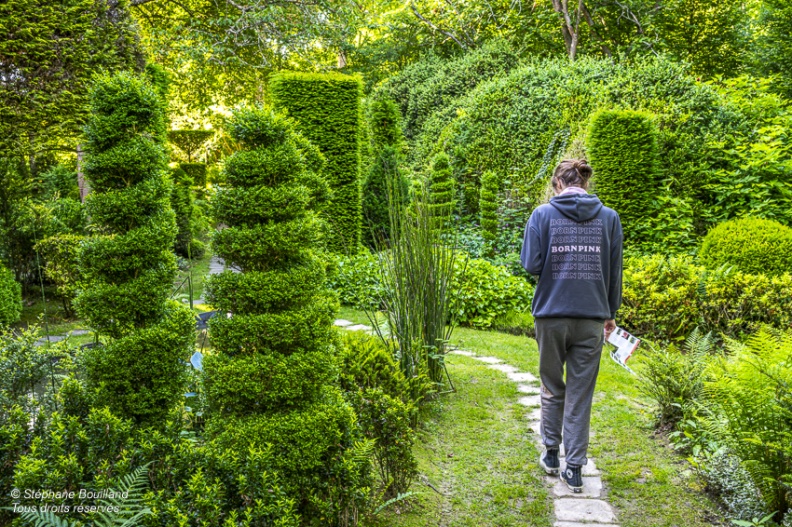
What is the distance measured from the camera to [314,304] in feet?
6.94

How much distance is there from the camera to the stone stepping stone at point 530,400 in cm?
380

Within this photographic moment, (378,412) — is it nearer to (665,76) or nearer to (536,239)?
(536,239)

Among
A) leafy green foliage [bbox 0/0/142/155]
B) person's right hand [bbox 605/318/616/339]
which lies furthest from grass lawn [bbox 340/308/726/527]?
leafy green foliage [bbox 0/0/142/155]

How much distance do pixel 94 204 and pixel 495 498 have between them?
2200 mm

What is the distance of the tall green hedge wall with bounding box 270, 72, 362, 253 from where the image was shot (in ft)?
25.4

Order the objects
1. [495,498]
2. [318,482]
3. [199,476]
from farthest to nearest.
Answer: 1. [495,498]
2. [318,482]
3. [199,476]

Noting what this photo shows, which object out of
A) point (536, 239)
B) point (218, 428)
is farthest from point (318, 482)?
point (536, 239)

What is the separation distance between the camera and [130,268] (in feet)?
6.96

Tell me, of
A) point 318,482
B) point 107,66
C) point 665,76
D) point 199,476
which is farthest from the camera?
point 665,76

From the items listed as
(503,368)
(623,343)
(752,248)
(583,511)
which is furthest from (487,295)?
(583,511)

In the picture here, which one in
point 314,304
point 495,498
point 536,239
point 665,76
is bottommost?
point 495,498

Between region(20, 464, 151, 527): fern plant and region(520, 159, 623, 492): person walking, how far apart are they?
6.10 feet

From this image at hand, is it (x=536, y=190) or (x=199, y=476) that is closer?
(x=199, y=476)

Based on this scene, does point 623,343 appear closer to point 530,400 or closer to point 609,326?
point 609,326
